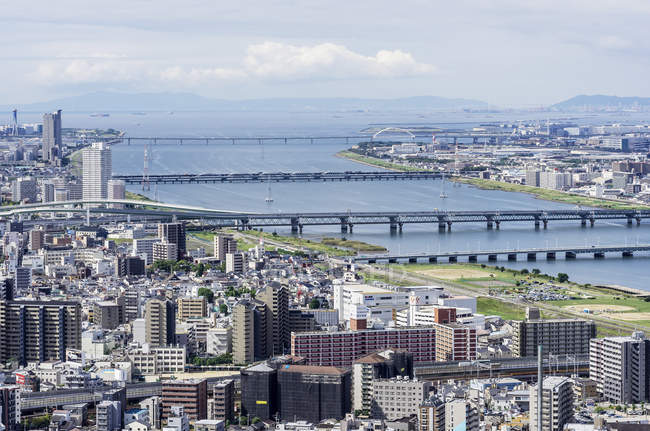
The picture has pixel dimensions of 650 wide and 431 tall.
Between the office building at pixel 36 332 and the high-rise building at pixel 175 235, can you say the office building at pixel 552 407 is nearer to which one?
the office building at pixel 36 332

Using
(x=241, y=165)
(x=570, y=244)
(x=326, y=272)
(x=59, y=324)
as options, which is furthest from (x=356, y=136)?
(x=59, y=324)

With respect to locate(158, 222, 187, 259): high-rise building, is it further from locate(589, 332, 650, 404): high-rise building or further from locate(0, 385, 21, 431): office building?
locate(0, 385, 21, 431): office building

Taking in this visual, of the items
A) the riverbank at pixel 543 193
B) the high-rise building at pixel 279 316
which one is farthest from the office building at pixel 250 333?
the riverbank at pixel 543 193

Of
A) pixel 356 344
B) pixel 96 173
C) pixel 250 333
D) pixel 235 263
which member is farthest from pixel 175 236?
pixel 96 173

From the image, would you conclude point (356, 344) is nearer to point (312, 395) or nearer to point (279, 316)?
point (279, 316)

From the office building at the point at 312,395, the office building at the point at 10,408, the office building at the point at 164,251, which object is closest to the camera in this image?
the office building at the point at 10,408

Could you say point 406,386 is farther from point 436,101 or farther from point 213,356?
point 436,101
